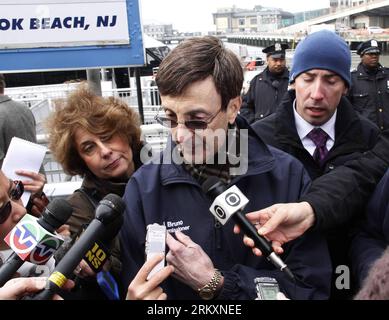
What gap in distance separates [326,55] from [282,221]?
97 centimetres

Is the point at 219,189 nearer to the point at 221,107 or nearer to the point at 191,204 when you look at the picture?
the point at 191,204

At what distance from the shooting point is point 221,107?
5.10 ft

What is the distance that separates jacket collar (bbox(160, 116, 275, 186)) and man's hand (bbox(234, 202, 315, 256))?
0.18 m

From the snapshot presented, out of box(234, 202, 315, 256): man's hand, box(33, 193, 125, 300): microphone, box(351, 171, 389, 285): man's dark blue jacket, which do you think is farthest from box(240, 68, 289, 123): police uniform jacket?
box(33, 193, 125, 300): microphone

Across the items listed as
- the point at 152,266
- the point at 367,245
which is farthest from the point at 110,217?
the point at 367,245

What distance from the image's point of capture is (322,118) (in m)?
2.02

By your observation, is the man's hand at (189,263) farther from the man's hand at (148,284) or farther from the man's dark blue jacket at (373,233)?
the man's dark blue jacket at (373,233)

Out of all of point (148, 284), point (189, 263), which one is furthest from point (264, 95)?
point (148, 284)

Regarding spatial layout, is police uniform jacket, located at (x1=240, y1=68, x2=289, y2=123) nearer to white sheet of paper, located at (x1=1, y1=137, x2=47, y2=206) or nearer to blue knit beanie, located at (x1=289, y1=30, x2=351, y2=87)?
blue knit beanie, located at (x1=289, y1=30, x2=351, y2=87)

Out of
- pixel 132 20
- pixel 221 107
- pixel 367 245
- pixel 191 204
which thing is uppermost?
pixel 132 20

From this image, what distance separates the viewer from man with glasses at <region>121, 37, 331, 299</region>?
1.50 metres
